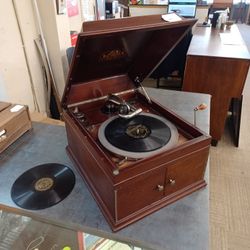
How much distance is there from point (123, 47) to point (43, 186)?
0.61 metres

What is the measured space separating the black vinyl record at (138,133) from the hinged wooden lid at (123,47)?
0.23 metres

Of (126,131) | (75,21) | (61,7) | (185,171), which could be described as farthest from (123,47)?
(75,21)

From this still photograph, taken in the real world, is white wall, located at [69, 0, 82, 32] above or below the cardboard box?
above

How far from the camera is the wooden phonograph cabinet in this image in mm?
703

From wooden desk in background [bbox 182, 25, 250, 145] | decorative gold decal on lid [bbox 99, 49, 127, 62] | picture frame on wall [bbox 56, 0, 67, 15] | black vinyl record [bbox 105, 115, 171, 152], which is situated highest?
picture frame on wall [bbox 56, 0, 67, 15]

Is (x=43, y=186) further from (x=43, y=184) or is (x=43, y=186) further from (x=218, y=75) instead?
(x=218, y=75)

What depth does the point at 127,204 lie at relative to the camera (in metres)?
0.72

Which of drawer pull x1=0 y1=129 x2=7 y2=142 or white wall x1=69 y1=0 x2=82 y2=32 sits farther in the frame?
white wall x1=69 y1=0 x2=82 y2=32

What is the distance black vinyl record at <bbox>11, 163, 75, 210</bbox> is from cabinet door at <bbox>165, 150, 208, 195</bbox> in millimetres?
376

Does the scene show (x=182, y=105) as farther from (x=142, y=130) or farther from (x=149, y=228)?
(x=149, y=228)

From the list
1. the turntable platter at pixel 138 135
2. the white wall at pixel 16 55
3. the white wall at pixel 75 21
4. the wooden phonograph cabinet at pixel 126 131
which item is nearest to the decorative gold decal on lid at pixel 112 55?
the wooden phonograph cabinet at pixel 126 131

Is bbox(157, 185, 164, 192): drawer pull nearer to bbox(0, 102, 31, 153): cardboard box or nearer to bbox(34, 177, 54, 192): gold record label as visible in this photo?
bbox(34, 177, 54, 192): gold record label

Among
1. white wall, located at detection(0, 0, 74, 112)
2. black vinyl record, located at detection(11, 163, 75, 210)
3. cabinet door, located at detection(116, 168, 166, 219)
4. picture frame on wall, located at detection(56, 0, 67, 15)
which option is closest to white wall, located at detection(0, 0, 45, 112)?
white wall, located at detection(0, 0, 74, 112)

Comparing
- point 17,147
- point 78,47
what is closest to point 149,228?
point 78,47
